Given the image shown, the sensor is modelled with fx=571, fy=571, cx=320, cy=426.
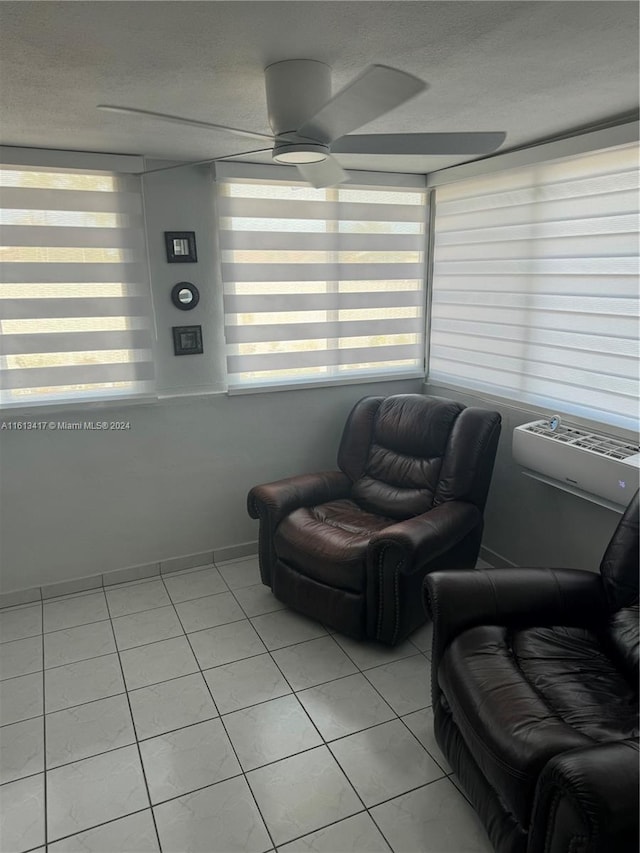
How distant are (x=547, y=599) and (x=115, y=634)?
204 centimetres

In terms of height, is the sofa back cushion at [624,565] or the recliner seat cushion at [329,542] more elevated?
the sofa back cushion at [624,565]

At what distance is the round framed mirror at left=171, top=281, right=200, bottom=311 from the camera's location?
312 cm

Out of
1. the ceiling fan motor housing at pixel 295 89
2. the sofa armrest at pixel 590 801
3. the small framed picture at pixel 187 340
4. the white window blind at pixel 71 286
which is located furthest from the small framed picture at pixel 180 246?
the sofa armrest at pixel 590 801

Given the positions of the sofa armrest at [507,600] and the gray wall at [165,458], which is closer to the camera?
the sofa armrest at [507,600]

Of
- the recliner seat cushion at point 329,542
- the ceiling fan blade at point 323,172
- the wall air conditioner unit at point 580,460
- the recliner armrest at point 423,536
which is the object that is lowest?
the recliner seat cushion at point 329,542

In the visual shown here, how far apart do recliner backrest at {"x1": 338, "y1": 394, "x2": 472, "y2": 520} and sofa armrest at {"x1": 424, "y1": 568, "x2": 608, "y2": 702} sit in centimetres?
87

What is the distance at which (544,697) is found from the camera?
1.74m

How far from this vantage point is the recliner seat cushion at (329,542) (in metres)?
2.63

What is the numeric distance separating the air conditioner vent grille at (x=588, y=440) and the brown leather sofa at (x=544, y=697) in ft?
1.33

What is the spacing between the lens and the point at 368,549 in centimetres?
258

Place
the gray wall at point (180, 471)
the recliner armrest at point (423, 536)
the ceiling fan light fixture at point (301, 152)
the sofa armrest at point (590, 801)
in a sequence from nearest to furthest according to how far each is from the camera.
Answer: the sofa armrest at point (590, 801) < the ceiling fan light fixture at point (301, 152) < the recliner armrest at point (423, 536) < the gray wall at point (180, 471)

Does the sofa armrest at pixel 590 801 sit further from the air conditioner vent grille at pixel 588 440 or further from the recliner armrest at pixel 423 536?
the air conditioner vent grille at pixel 588 440

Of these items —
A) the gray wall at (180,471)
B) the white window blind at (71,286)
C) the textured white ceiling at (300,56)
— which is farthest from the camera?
the gray wall at (180,471)

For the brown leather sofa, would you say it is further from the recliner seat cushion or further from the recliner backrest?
the recliner backrest
